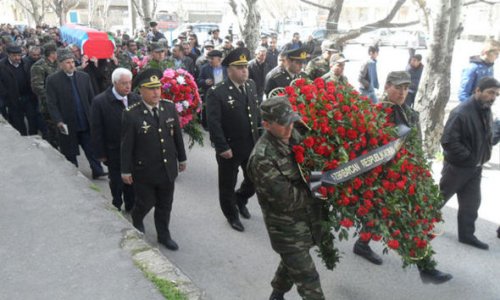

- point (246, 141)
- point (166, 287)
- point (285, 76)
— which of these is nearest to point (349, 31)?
point (285, 76)

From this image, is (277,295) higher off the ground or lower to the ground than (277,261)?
higher

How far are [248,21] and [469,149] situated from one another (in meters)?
10.4

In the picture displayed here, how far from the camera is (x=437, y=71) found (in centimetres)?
847

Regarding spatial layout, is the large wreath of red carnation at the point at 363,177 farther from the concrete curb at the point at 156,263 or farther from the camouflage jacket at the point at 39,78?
the camouflage jacket at the point at 39,78

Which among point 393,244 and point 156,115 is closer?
point 393,244

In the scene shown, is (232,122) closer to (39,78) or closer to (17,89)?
(39,78)

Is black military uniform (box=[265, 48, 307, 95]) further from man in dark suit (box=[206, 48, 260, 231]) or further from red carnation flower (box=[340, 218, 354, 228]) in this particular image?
red carnation flower (box=[340, 218, 354, 228])

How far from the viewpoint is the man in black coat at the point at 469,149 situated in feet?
16.5

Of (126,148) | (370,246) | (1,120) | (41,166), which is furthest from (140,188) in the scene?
(1,120)

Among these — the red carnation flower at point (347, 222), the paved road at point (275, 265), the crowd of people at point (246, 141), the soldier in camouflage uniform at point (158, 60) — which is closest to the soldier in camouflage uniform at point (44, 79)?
the crowd of people at point (246, 141)

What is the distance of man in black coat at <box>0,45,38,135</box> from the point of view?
880 cm

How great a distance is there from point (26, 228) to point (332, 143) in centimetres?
295

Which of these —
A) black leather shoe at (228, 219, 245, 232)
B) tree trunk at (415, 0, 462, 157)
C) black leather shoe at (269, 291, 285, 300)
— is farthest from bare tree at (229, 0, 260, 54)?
black leather shoe at (269, 291, 285, 300)

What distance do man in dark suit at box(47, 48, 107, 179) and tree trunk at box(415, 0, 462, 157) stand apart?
230 inches
